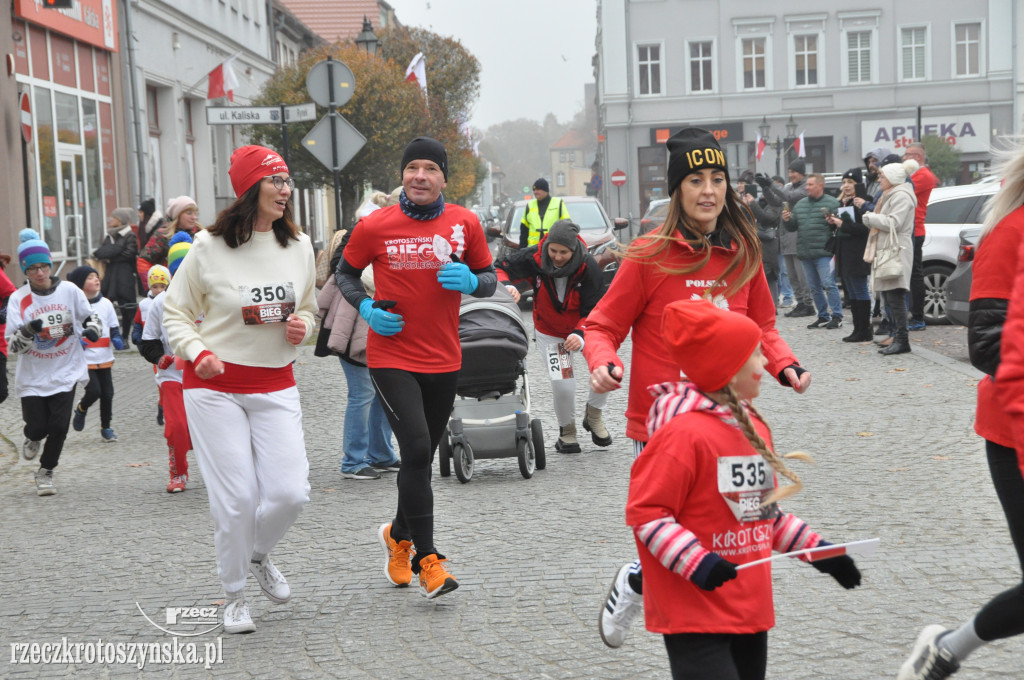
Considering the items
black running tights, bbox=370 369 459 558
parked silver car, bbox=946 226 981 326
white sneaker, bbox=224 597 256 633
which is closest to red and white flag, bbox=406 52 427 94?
parked silver car, bbox=946 226 981 326

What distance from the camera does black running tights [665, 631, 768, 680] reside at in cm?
314

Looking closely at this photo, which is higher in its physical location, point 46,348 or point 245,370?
point 245,370

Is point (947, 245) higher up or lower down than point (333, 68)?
lower down

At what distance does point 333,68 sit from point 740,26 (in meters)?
43.3

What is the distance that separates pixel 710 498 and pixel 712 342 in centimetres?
40

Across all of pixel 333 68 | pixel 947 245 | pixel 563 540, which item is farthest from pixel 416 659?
pixel 947 245

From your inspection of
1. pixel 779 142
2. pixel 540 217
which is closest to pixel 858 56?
pixel 779 142

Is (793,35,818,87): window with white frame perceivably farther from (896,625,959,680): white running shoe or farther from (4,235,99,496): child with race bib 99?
(896,625,959,680): white running shoe

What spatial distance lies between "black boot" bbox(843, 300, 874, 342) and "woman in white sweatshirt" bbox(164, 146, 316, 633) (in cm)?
1098

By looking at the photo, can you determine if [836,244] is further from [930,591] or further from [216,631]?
[216,631]

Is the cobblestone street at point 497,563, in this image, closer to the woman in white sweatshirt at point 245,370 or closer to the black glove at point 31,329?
the woman in white sweatshirt at point 245,370

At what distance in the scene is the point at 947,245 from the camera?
54.0 feet

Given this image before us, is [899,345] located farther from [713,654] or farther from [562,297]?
[713,654]

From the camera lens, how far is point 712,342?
318 cm
